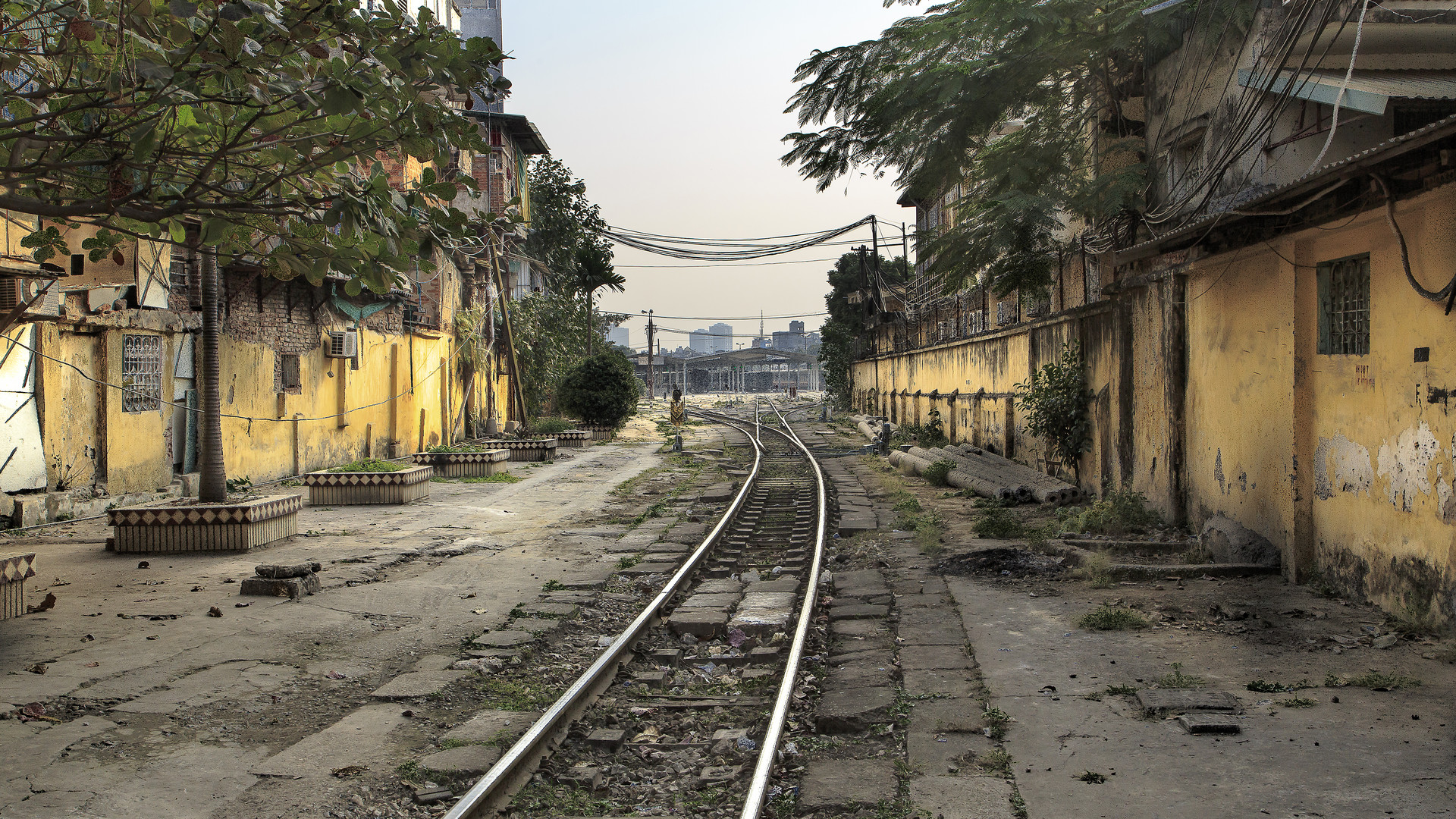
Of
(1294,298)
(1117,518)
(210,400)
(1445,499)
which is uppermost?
(1294,298)

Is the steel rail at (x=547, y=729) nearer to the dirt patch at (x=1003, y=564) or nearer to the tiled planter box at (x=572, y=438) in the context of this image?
the dirt patch at (x=1003, y=564)

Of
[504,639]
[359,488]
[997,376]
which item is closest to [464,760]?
[504,639]

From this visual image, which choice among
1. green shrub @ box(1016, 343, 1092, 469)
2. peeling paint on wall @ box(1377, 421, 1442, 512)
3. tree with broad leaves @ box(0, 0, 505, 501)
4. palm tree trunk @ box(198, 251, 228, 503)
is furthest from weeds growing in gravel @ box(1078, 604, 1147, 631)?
palm tree trunk @ box(198, 251, 228, 503)

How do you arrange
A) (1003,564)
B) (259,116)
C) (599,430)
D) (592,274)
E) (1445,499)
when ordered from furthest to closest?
1. (592,274)
2. (599,430)
3. (1003,564)
4. (1445,499)
5. (259,116)

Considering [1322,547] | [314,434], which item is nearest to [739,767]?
[1322,547]

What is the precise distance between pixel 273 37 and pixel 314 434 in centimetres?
1478

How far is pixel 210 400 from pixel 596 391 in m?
19.7

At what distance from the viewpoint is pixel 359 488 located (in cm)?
1552

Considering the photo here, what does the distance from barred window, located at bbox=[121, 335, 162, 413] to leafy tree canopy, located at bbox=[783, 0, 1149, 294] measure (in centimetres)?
969

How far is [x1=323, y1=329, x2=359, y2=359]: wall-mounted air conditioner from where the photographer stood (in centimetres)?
1892

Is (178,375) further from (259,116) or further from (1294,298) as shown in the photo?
(1294,298)

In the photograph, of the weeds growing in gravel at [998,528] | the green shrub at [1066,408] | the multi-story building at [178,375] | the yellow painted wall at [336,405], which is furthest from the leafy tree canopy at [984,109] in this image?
the yellow painted wall at [336,405]

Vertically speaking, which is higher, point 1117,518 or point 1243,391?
point 1243,391

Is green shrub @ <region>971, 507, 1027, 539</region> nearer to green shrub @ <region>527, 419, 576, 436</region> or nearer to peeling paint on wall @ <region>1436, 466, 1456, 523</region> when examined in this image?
peeling paint on wall @ <region>1436, 466, 1456, 523</region>
